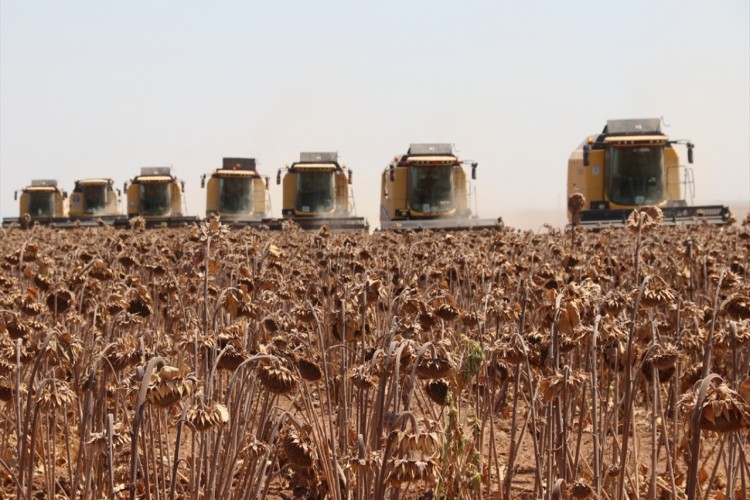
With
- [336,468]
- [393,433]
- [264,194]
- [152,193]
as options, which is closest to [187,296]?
[336,468]

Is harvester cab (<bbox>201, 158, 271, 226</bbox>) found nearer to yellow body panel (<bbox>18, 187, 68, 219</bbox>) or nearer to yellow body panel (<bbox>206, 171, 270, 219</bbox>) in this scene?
yellow body panel (<bbox>206, 171, 270, 219</bbox>)

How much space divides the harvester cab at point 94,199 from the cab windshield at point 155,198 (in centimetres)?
496

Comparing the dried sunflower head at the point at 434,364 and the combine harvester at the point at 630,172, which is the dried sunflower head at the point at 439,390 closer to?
the dried sunflower head at the point at 434,364

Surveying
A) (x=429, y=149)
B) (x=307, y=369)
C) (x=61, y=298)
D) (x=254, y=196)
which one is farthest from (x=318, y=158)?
(x=307, y=369)

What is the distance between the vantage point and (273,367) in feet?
10.6

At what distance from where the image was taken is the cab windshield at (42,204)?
4531 cm

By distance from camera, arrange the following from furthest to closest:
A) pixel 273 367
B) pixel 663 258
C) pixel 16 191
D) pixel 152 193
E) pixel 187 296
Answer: pixel 16 191 < pixel 152 193 < pixel 663 258 < pixel 187 296 < pixel 273 367

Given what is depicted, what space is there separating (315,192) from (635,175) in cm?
1042

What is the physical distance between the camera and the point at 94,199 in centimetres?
4419

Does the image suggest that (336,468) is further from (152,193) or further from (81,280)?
(152,193)

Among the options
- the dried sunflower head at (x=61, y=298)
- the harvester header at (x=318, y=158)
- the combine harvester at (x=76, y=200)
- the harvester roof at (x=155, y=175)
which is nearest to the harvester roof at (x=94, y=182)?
the combine harvester at (x=76, y=200)

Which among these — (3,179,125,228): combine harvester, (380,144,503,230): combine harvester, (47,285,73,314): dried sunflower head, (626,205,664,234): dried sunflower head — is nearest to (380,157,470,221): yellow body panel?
(380,144,503,230): combine harvester

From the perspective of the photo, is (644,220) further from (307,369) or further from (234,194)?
(234,194)

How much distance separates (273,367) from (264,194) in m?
32.8
